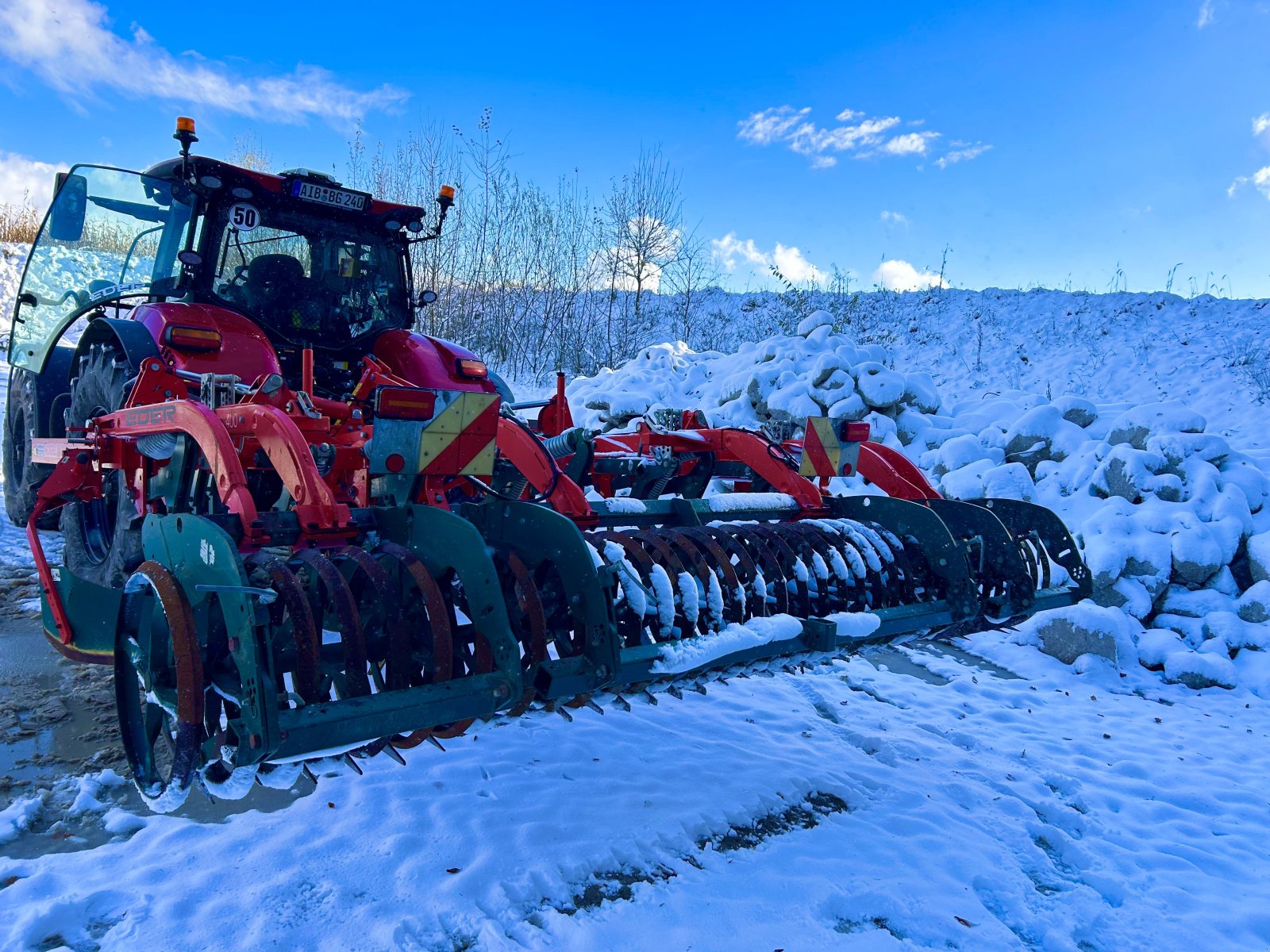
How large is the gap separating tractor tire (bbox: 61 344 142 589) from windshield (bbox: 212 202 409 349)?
0.82 meters

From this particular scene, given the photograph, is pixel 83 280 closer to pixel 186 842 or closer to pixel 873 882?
pixel 186 842

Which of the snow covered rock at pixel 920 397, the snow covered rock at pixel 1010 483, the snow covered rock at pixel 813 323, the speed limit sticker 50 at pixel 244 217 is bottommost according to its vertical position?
the snow covered rock at pixel 1010 483

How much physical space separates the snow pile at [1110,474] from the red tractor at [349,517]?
1.63 meters

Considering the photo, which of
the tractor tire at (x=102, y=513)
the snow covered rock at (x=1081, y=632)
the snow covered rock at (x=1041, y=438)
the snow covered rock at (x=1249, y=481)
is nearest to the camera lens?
the tractor tire at (x=102, y=513)

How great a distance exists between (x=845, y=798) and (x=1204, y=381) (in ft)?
40.4

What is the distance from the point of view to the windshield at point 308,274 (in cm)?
486

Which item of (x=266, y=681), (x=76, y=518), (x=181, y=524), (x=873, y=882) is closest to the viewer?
(x=266, y=681)

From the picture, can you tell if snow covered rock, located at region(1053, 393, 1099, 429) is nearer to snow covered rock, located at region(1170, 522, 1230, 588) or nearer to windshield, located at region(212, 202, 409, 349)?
snow covered rock, located at region(1170, 522, 1230, 588)

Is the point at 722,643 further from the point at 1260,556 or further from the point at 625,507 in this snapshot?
the point at 1260,556

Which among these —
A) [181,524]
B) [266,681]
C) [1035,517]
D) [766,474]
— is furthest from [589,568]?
[1035,517]

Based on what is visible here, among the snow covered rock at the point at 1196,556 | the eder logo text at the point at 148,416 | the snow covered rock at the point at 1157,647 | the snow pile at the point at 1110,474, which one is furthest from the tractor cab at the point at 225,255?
the snow covered rock at the point at 1196,556

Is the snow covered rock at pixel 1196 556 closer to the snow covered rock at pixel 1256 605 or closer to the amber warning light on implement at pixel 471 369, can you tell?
the snow covered rock at pixel 1256 605

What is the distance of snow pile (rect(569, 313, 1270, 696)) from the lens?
19.9 feet

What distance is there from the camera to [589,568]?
2781 millimetres
